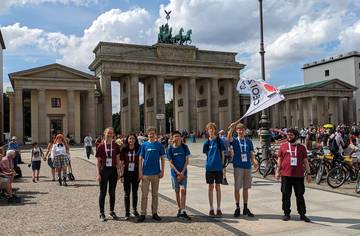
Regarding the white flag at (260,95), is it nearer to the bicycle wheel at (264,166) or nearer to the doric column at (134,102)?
the bicycle wheel at (264,166)

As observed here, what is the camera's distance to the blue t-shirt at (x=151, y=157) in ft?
30.4

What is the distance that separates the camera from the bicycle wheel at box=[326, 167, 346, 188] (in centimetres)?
1358

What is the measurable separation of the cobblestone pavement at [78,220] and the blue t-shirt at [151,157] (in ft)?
3.50

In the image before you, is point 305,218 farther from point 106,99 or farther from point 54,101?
point 106,99

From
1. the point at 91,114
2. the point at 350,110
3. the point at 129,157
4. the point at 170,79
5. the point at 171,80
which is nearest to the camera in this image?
the point at 129,157

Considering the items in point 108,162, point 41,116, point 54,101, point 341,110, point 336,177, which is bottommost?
point 336,177

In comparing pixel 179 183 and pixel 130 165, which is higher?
pixel 130 165

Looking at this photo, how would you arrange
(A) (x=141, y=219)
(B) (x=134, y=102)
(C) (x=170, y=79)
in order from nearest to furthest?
(A) (x=141, y=219), (B) (x=134, y=102), (C) (x=170, y=79)

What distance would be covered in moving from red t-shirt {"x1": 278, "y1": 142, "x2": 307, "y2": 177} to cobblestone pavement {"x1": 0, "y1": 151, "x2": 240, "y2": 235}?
1.73 metres

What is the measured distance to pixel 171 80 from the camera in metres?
81.1

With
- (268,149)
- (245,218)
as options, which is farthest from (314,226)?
(268,149)

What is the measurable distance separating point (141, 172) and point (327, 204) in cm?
468

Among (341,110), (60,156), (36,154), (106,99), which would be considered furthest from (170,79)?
(60,156)

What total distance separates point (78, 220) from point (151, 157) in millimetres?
2116
